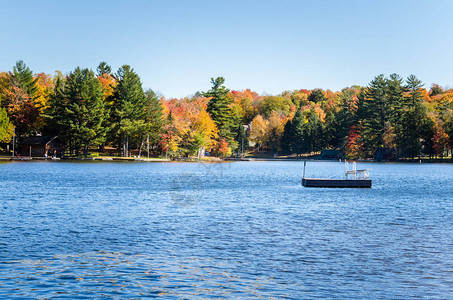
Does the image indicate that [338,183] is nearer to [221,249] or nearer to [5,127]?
[221,249]

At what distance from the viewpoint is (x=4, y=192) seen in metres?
47.4

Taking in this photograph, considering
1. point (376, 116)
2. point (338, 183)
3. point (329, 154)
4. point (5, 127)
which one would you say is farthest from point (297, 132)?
point (338, 183)

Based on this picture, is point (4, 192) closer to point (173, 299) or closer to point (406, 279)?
point (173, 299)

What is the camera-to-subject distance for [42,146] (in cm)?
13075

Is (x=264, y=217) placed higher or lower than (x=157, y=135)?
lower

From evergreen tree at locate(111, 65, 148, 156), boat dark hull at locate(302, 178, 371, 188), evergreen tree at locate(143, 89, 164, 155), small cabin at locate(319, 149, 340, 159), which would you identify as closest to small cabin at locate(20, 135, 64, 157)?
evergreen tree at locate(111, 65, 148, 156)

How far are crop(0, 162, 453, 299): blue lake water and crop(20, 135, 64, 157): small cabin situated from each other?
3685 inches

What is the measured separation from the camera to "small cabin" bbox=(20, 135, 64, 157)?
129750 mm

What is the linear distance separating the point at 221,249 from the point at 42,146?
11931cm

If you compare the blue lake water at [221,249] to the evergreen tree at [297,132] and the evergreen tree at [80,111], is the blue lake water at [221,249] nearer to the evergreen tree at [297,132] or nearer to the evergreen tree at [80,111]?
the evergreen tree at [80,111]

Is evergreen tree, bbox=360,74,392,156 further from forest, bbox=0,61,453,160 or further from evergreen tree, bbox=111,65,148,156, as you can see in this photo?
evergreen tree, bbox=111,65,148,156

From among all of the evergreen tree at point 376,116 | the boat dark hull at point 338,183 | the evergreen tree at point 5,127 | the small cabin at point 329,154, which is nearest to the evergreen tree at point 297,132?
the small cabin at point 329,154

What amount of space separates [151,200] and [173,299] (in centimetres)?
2877

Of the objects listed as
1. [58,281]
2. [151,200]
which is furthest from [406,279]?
[151,200]
